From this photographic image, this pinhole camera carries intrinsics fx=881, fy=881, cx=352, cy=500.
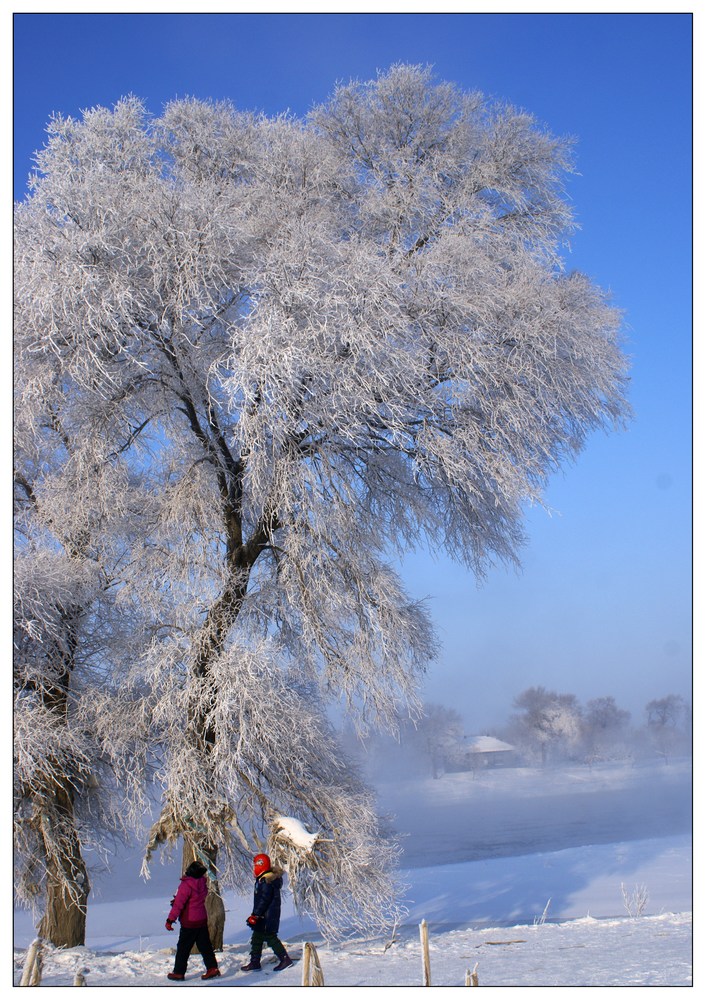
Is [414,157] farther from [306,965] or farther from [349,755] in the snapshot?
[306,965]

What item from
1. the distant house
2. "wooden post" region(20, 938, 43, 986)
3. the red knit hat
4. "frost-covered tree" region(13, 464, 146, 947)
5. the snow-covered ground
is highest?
"frost-covered tree" region(13, 464, 146, 947)

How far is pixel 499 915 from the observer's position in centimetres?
1623

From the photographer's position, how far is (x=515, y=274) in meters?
11.0

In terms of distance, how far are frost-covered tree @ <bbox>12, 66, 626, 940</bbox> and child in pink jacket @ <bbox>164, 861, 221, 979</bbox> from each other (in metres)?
1.64

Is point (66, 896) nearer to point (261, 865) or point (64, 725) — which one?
point (64, 725)

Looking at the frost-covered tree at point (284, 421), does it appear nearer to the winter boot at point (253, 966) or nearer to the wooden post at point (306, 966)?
the winter boot at point (253, 966)

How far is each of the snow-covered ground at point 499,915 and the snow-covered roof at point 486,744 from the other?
88.1ft

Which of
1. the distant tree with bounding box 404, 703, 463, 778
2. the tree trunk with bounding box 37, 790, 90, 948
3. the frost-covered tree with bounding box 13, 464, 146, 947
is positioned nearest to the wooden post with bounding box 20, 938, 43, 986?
the frost-covered tree with bounding box 13, 464, 146, 947

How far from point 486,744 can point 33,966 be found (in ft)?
242

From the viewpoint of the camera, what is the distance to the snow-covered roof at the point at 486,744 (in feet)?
248

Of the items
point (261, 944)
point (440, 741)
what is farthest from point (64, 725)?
point (440, 741)

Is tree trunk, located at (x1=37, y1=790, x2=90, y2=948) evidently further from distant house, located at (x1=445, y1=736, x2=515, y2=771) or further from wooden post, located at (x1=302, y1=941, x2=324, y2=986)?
distant house, located at (x1=445, y1=736, x2=515, y2=771)

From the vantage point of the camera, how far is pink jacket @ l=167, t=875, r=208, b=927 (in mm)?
7754
